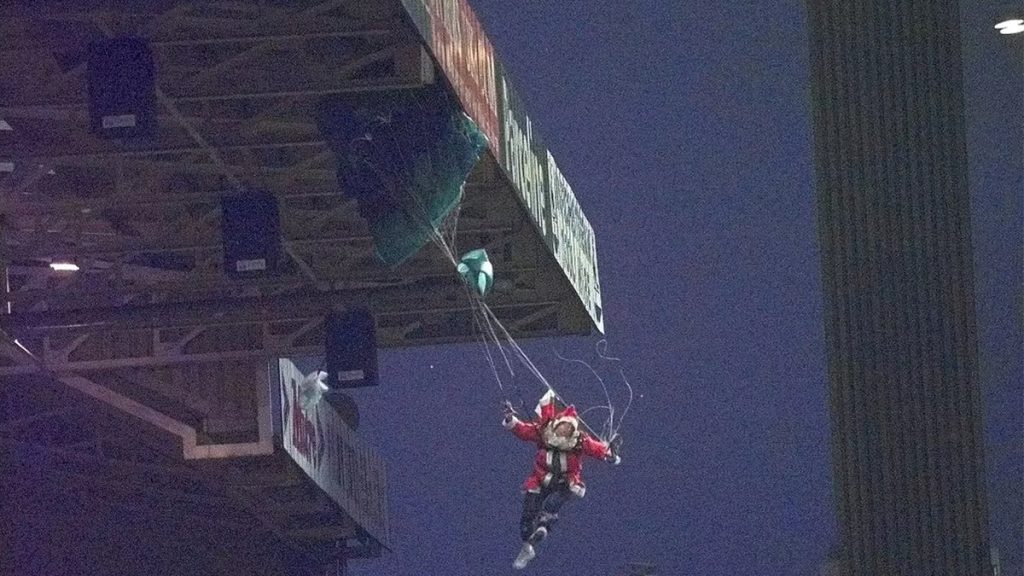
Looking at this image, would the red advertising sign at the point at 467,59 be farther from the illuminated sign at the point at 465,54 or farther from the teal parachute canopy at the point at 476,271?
the teal parachute canopy at the point at 476,271

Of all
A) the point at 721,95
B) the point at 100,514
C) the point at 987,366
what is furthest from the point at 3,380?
the point at 987,366

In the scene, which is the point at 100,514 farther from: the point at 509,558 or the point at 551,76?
the point at 551,76

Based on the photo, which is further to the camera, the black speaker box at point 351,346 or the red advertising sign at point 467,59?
the black speaker box at point 351,346

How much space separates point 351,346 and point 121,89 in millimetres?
4858

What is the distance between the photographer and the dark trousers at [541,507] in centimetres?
1402

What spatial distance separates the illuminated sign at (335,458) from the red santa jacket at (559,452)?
18.0 feet

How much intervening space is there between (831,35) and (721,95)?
33.3ft

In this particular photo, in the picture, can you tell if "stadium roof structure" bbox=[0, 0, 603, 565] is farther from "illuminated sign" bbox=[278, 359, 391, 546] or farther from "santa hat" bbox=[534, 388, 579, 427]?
"santa hat" bbox=[534, 388, 579, 427]

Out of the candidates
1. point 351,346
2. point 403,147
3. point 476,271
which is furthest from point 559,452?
point 351,346

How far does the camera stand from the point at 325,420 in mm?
21203

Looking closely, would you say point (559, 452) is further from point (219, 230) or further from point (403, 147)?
point (219, 230)

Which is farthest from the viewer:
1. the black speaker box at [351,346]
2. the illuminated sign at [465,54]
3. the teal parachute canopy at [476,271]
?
the black speaker box at [351,346]

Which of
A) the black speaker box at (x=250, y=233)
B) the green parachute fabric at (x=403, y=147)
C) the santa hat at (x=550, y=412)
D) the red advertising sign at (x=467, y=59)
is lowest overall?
the santa hat at (x=550, y=412)

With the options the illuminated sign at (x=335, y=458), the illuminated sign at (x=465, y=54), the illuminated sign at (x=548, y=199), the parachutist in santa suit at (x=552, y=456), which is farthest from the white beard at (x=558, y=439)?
the illuminated sign at (x=335, y=458)
